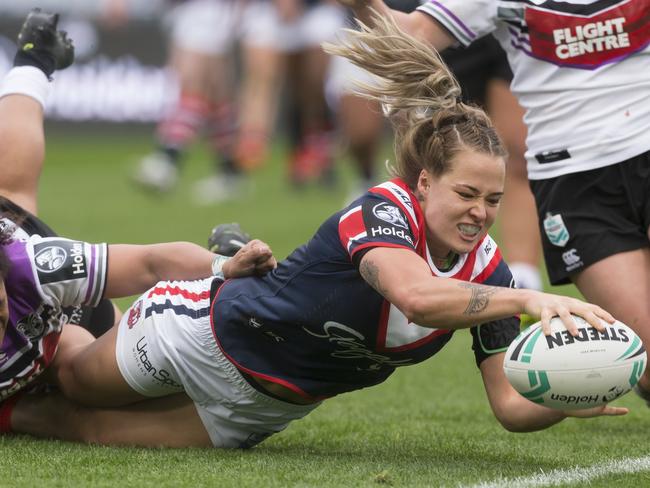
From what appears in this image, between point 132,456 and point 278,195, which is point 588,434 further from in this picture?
point 278,195

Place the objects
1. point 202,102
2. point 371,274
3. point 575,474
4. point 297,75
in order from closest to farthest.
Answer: point 371,274, point 575,474, point 202,102, point 297,75

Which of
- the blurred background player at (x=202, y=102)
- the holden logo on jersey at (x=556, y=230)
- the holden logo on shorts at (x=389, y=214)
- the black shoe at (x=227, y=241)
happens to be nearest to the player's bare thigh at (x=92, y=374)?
the black shoe at (x=227, y=241)

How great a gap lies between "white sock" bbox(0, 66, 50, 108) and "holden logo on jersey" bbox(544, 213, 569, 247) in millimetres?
2126

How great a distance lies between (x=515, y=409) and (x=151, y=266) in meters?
1.35

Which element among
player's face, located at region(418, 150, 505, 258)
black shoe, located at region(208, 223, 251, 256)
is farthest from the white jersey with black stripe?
black shoe, located at region(208, 223, 251, 256)

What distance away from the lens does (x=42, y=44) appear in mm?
5570

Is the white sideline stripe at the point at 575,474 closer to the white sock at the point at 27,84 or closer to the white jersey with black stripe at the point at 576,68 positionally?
the white jersey with black stripe at the point at 576,68

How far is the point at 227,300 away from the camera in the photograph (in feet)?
14.0

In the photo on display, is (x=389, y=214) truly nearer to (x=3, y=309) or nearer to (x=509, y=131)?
(x=3, y=309)

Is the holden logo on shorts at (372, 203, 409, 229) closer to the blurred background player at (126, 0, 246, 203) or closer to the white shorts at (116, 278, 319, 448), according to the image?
the white shorts at (116, 278, 319, 448)

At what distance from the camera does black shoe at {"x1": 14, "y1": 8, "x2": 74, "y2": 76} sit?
5535mm

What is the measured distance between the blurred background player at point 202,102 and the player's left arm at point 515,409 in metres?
8.03

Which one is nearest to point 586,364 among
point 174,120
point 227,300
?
point 227,300

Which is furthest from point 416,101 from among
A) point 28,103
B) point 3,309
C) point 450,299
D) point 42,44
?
point 42,44
